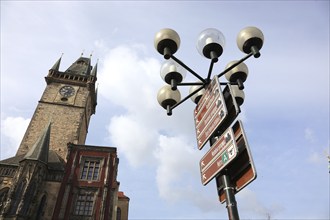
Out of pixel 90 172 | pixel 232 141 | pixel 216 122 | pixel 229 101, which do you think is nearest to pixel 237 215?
pixel 232 141

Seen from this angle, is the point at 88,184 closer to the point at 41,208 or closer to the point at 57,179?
the point at 57,179

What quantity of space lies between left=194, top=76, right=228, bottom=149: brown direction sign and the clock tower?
86.7 ft

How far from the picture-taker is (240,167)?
336cm

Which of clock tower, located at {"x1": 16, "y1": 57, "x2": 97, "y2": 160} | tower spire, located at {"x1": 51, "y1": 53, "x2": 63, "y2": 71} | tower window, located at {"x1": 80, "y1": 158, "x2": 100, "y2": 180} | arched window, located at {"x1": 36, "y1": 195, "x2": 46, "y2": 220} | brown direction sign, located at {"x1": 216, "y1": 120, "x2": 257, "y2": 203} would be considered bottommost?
brown direction sign, located at {"x1": 216, "y1": 120, "x2": 257, "y2": 203}

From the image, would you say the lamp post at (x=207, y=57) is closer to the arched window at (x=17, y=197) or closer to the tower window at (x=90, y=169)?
the arched window at (x=17, y=197)

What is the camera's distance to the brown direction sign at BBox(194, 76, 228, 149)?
3880 millimetres

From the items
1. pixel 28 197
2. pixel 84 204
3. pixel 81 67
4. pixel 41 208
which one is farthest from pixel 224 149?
pixel 81 67

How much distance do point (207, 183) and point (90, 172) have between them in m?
21.5

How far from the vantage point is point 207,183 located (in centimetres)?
386

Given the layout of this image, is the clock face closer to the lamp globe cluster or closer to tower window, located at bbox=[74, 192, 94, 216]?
tower window, located at bbox=[74, 192, 94, 216]

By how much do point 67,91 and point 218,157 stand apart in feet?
108

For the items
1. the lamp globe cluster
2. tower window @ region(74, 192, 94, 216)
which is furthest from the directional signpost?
tower window @ region(74, 192, 94, 216)

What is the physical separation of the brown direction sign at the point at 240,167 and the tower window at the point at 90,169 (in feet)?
70.1

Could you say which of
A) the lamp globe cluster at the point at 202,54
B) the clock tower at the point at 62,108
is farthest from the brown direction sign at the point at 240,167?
the clock tower at the point at 62,108
